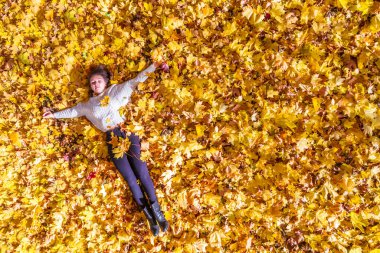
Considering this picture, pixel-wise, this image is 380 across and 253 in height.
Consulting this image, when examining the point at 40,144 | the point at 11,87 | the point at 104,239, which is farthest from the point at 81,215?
the point at 11,87

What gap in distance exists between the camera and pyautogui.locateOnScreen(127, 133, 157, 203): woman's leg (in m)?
3.26

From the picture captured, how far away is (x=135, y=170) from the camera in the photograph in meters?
3.34

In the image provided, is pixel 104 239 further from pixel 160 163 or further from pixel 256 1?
pixel 256 1

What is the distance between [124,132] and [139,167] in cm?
45

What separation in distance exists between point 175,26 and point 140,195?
2.01m

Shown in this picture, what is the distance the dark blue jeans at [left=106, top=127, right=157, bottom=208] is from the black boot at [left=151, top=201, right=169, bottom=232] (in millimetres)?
80

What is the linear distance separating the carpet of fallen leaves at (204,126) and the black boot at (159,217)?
4.1 inches

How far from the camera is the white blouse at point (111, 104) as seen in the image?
3.30 metres

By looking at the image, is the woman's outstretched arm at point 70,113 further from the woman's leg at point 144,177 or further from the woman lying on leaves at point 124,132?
the woman's leg at point 144,177

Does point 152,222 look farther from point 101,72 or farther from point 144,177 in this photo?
point 101,72

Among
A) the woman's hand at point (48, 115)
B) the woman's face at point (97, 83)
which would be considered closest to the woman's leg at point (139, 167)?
the woman's face at point (97, 83)

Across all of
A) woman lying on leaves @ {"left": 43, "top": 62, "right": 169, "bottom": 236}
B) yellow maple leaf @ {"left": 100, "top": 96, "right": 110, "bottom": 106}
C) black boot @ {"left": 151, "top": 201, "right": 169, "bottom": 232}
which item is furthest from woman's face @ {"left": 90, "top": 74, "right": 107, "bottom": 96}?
black boot @ {"left": 151, "top": 201, "right": 169, "bottom": 232}

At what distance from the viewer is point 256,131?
10.6 ft

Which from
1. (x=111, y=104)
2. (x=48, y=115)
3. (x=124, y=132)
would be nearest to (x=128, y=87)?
(x=111, y=104)
